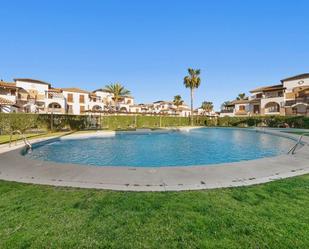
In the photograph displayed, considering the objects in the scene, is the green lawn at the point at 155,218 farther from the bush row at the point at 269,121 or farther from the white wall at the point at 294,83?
the white wall at the point at 294,83

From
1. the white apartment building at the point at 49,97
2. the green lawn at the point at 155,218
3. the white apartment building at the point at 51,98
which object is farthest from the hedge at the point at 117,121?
the green lawn at the point at 155,218

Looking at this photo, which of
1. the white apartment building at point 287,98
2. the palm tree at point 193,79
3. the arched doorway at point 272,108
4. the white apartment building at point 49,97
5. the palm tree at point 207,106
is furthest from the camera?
the palm tree at point 207,106

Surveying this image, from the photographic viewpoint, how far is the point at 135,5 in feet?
59.0

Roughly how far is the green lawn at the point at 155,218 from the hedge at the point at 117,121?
21.9 metres

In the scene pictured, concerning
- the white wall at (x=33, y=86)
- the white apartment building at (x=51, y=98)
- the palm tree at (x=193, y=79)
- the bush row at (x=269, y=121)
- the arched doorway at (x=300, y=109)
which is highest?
the palm tree at (x=193, y=79)

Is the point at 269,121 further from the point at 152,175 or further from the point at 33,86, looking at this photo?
the point at 33,86

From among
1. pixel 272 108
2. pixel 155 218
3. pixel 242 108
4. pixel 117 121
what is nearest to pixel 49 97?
pixel 117 121

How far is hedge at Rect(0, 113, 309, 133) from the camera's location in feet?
74.0

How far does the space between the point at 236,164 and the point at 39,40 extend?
25417 millimetres

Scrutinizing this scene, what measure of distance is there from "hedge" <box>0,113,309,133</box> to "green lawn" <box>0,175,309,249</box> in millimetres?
21939

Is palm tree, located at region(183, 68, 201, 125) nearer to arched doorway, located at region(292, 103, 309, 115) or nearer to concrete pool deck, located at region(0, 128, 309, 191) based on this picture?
arched doorway, located at region(292, 103, 309, 115)

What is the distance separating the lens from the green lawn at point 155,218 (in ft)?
8.45

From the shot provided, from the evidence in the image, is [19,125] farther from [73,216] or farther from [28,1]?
[73,216]

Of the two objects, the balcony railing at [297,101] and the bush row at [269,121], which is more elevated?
the balcony railing at [297,101]
